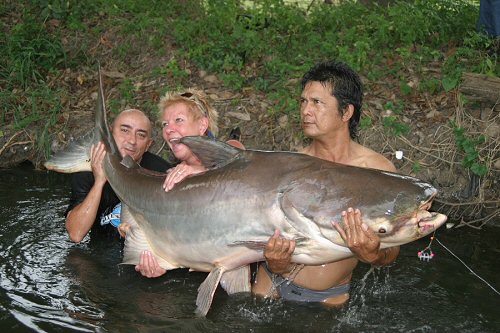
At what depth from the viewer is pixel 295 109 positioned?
6676 mm

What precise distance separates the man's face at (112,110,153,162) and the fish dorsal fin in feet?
4.47

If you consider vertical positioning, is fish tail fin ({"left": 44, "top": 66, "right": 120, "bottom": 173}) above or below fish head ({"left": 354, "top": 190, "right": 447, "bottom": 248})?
below

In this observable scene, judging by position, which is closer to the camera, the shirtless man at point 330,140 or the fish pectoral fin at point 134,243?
the shirtless man at point 330,140

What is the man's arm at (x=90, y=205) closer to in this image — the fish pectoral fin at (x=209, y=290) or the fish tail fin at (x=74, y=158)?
the fish tail fin at (x=74, y=158)

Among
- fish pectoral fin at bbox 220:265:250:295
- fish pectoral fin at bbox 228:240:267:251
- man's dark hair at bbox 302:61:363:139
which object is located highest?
man's dark hair at bbox 302:61:363:139

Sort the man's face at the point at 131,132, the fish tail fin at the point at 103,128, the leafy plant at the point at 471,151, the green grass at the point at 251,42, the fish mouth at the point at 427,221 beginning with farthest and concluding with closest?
the green grass at the point at 251,42, the leafy plant at the point at 471,151, the man's face at the point at 131,132, the fish tail fin at the point at 103,128, the fish mouth at the point at 427,221

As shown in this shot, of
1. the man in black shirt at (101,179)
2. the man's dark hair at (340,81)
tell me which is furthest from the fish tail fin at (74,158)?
the man's dark hair at (340,81)

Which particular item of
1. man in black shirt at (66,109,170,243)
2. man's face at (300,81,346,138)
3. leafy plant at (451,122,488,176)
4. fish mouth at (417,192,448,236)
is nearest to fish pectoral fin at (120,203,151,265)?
man in black shirt at (66,109,170,243)

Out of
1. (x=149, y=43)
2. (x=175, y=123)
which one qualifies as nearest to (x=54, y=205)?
(x=175, y=123)

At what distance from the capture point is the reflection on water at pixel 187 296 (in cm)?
379

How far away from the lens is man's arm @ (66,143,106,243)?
13.8 feet

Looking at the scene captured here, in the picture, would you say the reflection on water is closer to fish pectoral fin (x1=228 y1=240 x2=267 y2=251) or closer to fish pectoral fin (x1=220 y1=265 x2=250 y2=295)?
fish pectoral fin (x1=220 y1=265 x2=250 y2=295)

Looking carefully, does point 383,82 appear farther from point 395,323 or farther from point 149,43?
point 395,323

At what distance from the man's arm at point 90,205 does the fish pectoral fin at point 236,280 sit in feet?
3.73
